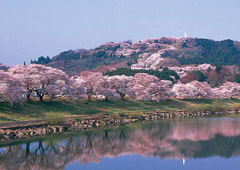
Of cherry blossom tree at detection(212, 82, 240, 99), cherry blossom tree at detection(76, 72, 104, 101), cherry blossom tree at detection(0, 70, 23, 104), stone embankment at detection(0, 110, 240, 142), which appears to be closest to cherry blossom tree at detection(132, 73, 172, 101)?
stone embankment at detection(0, 110, 240, 142)

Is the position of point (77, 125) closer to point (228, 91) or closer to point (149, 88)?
point (149, 88)

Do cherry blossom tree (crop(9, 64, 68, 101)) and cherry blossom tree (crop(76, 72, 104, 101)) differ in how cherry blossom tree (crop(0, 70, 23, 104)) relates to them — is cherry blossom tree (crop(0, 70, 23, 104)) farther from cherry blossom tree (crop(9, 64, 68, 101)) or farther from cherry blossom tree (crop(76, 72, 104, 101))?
cherry blossom tree (crop(76, 72, 104, 101))

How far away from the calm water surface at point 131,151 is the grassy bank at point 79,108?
961 cm

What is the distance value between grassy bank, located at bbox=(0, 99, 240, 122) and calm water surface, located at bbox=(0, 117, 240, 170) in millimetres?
9609

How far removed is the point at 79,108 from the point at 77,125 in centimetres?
1090

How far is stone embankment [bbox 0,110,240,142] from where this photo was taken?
141 ft

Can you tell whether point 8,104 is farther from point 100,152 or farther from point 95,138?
point 100,152

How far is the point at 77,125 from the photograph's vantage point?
53375mm

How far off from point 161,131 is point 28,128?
19.5 meters

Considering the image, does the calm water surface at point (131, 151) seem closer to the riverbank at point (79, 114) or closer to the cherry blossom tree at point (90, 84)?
the riverbank at point (79, 114)

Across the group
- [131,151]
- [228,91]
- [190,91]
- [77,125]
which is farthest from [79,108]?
[228,91]

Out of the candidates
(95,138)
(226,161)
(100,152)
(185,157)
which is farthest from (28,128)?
(226,161)

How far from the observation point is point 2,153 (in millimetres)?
35562

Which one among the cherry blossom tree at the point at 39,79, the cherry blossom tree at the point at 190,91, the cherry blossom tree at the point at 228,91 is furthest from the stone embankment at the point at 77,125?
the cherry blossom tree at the point at 228,91
